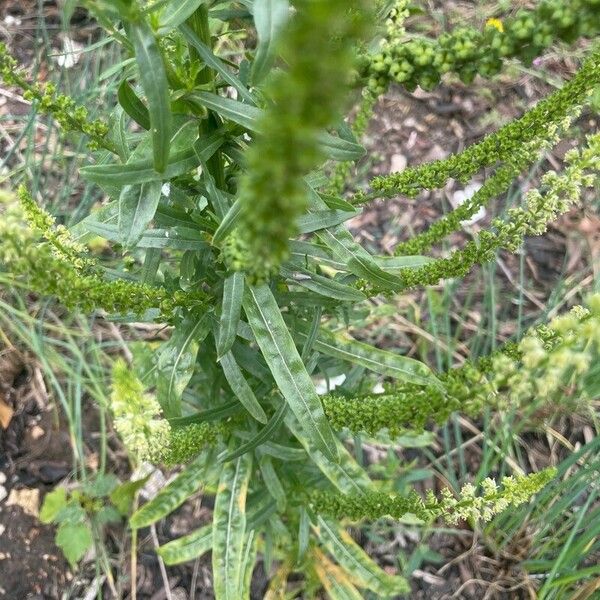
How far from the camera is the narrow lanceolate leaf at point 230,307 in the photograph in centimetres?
143

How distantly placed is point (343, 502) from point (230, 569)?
501mm

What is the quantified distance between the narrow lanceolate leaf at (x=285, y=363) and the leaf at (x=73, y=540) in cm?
145

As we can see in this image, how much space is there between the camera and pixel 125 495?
8.01ft

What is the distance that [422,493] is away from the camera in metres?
2.85

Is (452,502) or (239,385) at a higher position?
(239,385)

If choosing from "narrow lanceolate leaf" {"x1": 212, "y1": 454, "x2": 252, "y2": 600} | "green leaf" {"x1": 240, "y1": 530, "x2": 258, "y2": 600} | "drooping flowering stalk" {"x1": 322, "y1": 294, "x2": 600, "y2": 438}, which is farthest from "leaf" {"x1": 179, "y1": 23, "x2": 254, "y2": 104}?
"green leaf" {"x1": 240, "y1": 530, "x2": 258, "y2": 600}

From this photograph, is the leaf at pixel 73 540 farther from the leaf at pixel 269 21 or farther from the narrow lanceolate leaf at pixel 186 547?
the leaf at pixel 269 21

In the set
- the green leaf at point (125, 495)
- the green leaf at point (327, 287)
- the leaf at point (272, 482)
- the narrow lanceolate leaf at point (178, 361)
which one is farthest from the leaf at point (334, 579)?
the green leaf at point (327, 287)

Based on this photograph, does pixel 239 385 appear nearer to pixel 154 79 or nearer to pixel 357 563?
pixel 154 79

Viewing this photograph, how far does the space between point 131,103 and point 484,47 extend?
2.08 feet

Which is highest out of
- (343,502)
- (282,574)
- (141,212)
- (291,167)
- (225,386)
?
(291,167)

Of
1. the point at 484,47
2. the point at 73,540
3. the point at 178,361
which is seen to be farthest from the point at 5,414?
the point at 484,47

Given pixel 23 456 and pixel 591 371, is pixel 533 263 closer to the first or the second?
pixel 591 371

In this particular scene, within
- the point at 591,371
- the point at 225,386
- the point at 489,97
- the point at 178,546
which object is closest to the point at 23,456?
the point at 178,546
